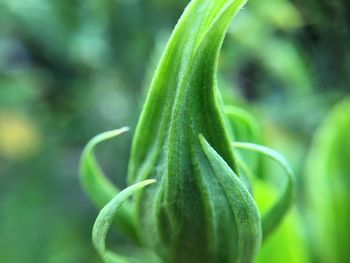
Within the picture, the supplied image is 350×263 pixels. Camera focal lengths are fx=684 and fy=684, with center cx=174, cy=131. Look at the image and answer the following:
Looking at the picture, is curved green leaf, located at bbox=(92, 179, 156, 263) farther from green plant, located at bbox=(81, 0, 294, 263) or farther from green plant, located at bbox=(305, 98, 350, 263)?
green plant, located at bbox=(305, 98, 350, 263)

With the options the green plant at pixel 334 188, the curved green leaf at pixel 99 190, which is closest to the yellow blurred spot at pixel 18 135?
the green plant at pixel 334 188

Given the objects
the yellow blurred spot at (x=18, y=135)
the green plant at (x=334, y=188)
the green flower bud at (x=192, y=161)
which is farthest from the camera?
the yellow blurred spot at (x=18, y=135)

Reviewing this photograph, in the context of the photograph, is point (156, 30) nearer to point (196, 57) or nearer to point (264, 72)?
point (264, 72)

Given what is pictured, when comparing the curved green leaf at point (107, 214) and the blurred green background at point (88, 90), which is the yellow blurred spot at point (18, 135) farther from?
the curved green leaf at point (107, 214)

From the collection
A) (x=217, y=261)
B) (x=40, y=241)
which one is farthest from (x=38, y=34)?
(x=217, y=261)

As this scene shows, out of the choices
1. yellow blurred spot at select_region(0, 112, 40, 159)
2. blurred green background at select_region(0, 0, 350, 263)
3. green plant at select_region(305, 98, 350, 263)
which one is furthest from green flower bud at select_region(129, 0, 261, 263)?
yellow blurred spot at select_region(0, 112, 40, 159)

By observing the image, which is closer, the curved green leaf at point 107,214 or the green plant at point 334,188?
the curved green leaf at point 107,214
